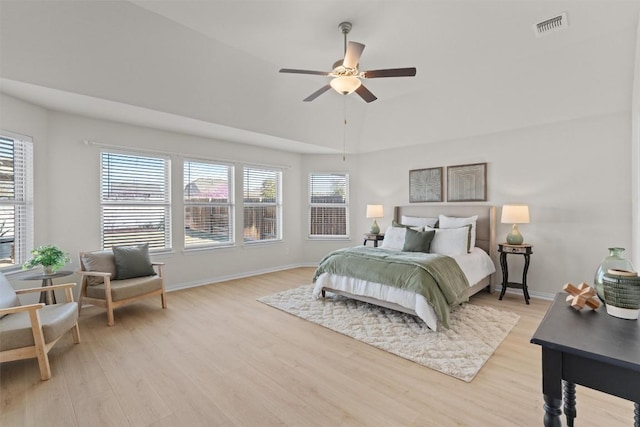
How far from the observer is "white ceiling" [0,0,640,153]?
2.78 meters

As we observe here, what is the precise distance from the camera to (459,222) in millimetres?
4793

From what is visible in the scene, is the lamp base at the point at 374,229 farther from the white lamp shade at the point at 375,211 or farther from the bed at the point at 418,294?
the bed at the point at 418,294

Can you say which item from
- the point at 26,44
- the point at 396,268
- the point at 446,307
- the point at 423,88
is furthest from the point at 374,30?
the point at 26,44

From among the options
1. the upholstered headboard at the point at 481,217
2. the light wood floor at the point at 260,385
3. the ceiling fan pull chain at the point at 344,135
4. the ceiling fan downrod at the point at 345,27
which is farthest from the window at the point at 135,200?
the upholstered headboard at the point at 481,217

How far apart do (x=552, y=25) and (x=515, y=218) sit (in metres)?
2.34

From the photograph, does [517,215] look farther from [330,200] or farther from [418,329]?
[330,200]

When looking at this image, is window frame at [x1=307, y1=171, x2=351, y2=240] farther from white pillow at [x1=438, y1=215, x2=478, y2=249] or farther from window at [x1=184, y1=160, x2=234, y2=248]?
white pillow at [x1=438, y1=215, x2=478, y2=249]

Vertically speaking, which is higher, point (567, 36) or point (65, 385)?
point (567, 36)

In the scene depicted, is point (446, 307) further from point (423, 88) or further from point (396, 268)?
point (423, 88)

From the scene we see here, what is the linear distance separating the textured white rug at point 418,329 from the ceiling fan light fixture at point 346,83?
2.54 m

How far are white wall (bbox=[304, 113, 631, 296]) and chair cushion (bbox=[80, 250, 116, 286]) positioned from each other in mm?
5555

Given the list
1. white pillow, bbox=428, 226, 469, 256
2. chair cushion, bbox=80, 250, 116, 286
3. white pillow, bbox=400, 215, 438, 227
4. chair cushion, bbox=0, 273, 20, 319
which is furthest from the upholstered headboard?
chair cushion, bbox=0, 273, 20, 319

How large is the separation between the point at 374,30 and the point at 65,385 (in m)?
4.25

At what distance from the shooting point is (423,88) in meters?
4.76
